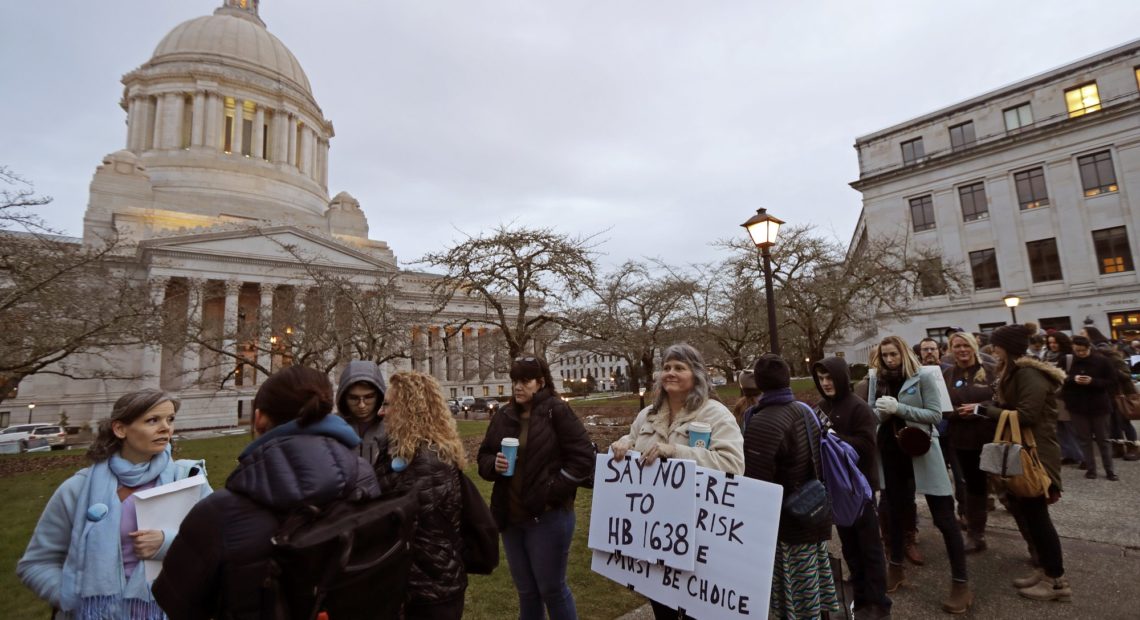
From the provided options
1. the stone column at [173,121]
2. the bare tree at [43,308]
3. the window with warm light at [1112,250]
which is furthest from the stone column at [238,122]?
the window with warm light at [1112,250]

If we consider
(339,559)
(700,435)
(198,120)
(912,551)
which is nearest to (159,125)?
(198,120)

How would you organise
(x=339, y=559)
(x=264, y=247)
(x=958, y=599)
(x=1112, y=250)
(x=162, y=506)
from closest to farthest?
(x=339, y=559)
(x=162, y=506)
(x=958, y=599)
(x=1112, y=250)
(x=264, y=247)

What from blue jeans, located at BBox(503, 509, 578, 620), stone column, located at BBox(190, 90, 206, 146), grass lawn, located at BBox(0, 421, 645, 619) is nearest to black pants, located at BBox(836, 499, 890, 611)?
grass lawn, located at BBox(0, 421, 645, 619)

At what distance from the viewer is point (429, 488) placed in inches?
112

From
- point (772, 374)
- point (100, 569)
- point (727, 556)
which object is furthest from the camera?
point (772, 374)

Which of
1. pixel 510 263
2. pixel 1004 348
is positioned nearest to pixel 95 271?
pixel 510 263

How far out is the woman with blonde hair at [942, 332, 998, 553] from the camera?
Result: 5.34 meters

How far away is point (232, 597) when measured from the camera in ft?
6.20

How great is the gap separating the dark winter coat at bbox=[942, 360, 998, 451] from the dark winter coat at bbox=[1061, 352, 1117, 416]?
3.78 metres

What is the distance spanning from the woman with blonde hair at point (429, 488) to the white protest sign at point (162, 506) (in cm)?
105

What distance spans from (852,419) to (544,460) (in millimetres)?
2871

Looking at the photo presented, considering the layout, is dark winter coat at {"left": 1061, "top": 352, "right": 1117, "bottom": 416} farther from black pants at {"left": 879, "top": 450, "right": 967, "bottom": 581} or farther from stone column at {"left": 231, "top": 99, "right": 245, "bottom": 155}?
stone column at {"left": 231, "top": 99, "right": 245, "bottom": 155}

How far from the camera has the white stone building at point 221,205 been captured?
41.2m

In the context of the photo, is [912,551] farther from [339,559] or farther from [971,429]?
[339,559]
